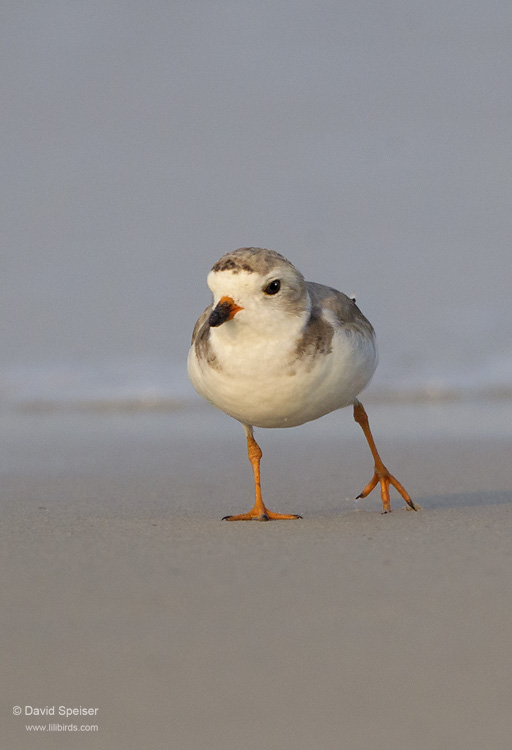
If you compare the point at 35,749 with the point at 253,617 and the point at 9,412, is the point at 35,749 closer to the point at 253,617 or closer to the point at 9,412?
the point at 253,617

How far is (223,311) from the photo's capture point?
3.90m

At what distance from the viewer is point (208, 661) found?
2334mm

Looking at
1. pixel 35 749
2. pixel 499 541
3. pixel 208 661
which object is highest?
pixel 499 541

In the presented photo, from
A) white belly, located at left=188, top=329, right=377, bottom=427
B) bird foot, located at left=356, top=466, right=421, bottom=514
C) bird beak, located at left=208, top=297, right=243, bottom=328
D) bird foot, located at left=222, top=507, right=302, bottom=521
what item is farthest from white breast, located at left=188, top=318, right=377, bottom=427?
bird foot, located at left=356, top=466, right=421, bottom=514

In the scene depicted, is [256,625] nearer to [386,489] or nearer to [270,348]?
[270,348]

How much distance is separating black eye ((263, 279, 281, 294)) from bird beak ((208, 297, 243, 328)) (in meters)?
0.15

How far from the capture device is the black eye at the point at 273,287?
4.04m

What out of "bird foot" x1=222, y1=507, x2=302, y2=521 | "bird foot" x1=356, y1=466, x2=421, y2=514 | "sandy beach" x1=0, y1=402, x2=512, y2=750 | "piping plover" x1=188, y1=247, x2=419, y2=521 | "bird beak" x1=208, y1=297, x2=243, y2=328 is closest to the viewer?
"sandy beach" x1=0, y1=402, x2=512, y2=750

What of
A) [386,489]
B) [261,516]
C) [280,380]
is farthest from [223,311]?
[386,489]

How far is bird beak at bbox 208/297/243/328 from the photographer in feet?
12.6

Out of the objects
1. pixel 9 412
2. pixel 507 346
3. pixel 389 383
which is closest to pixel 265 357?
pixel 9 412

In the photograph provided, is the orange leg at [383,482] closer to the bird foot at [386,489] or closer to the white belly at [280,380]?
the bird foot at [386,489]

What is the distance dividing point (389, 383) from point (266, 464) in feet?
17.5

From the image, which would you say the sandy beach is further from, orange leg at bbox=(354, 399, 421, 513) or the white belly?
the white belly
